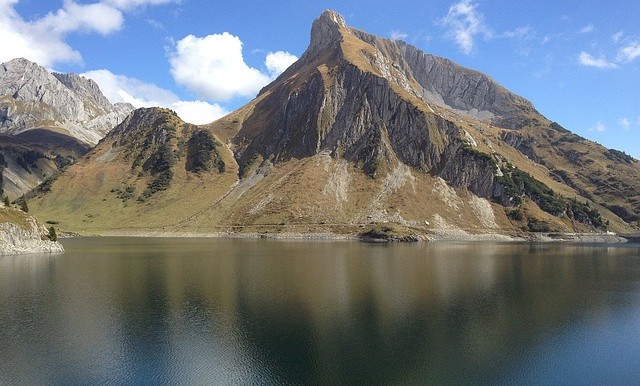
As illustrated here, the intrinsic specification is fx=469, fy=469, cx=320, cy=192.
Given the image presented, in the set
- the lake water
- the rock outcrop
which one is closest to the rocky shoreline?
the rock outcrop

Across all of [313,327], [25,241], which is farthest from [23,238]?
[313,327]

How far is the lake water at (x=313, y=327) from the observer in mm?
41094

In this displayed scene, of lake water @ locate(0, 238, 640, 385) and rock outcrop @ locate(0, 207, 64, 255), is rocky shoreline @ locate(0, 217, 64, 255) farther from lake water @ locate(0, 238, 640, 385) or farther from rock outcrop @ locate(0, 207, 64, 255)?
lake water @ locate(0, 238, 640, 385)

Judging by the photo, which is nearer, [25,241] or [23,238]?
[23,238]

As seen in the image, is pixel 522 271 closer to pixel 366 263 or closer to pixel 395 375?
pixel 366 263

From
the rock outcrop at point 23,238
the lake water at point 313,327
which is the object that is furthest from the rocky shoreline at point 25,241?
the lake water at point 313,327

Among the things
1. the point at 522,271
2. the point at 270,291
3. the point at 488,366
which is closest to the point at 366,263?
the point at 522,271

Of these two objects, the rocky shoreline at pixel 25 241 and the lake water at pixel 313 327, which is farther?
the rocky shoreline at pixel 25 241

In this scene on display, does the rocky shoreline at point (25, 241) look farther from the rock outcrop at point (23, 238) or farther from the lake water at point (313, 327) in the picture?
the lake water at point (313, 327)

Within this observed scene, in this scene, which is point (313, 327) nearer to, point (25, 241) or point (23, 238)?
point (23, 238)

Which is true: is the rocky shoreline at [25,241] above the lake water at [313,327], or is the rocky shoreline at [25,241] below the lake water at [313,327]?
above

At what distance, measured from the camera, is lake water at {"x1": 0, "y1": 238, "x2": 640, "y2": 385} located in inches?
1618

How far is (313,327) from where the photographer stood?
2106 inches

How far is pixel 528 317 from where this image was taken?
61.3m
